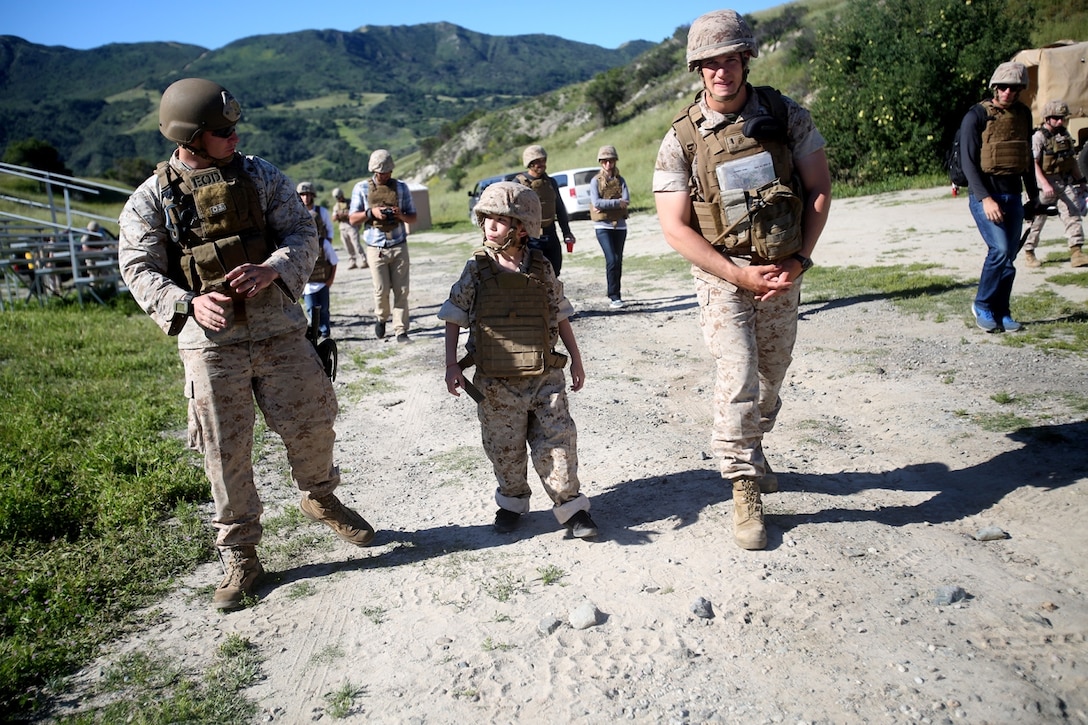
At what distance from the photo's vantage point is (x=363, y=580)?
12.5ft

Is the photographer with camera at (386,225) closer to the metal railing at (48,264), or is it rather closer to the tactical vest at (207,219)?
the tactical vest at (207,219)

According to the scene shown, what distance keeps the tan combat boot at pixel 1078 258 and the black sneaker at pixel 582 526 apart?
8.00 metres

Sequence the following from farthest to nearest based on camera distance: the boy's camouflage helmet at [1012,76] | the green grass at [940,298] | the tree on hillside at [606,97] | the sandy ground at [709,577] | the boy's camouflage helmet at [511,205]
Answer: the tree on hillside at [606,97]
the green grass at [940,298]
the boy's camouflage helmet at [1012,76]
the boy's camouflage helmet at [511,205]
the sandy ground at [709,577]

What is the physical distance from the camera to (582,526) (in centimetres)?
395

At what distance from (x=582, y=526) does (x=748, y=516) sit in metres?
0.78

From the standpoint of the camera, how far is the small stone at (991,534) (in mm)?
3631

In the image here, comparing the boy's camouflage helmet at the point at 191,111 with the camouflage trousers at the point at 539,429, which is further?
the camouflage trousers at the point at 539,429

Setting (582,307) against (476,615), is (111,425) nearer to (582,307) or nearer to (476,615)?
(476,615)

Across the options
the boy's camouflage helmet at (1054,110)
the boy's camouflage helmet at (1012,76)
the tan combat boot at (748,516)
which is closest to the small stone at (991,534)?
the tan combat boot at (748,516)

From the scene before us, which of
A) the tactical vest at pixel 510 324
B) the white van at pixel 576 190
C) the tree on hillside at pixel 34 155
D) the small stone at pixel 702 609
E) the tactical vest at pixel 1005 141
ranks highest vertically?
the tree on hillside at pixel 34 155

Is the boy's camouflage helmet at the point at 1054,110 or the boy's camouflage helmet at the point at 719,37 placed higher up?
the boy's camouflage helmet at the point at 1054,110

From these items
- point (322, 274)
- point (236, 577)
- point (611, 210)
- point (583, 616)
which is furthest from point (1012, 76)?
point (322, 274)

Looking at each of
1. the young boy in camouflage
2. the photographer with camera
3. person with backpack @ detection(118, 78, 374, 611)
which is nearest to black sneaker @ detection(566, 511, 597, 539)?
the young boy in camouflage

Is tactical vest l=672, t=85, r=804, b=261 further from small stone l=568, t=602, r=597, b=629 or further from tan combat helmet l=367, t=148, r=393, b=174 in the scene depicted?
tan combat helmet l=367, t=148, r=393, b=174
